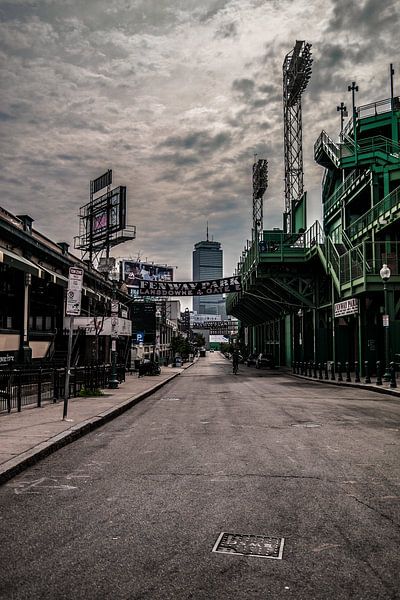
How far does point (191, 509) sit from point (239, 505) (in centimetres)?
50

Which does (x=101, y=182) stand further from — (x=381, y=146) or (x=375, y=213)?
(x=375, y=213)

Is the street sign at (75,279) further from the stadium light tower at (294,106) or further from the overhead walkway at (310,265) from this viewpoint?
the stadium light tower at (294,106)

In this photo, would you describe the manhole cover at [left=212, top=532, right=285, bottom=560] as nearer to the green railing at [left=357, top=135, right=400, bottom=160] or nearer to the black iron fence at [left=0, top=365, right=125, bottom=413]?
the black iron fence at [left=0, top=365, right=125, bottom=413]

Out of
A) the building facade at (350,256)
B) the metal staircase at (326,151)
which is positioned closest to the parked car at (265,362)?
the building facade at (350,256)

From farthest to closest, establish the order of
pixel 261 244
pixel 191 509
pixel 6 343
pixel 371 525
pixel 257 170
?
pixel 257 170 → pixel 261 244 → pixel 6 343 → pixel 191 509 → pixel 371 525

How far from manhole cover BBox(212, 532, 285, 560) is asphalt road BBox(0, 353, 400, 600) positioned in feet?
0.27

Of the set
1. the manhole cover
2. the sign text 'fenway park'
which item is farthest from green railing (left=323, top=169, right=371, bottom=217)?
the manhole cover

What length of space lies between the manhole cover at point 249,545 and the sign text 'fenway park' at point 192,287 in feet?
177

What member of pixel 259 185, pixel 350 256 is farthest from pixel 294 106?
pixel 350 256

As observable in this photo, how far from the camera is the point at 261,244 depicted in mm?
41031

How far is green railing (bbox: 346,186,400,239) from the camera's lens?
28577 mm

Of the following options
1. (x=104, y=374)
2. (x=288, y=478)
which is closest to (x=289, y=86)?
(x=104, y=374)

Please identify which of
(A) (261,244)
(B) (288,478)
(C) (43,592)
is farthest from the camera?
(A) (261,244)

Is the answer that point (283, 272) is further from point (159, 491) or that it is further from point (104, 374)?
point (159, 491)
